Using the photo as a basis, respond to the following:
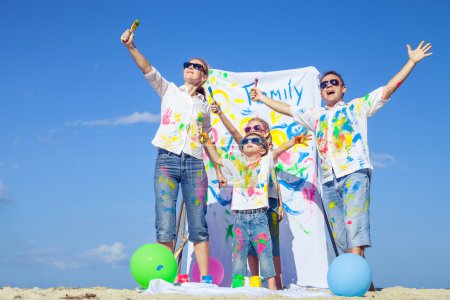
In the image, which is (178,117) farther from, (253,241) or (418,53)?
(418,53)

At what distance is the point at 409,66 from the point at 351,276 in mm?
2296

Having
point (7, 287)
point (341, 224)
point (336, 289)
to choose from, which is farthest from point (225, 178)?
point (7, 287)

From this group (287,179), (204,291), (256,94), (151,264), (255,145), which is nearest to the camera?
(204,291)

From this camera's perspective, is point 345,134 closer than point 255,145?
Yes

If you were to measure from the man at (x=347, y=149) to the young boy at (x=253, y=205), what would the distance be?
651mm

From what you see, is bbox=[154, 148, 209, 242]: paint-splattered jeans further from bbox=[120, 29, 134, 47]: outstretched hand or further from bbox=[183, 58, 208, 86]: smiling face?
bbox=[120, 29, 134, 47]: outstretched hand

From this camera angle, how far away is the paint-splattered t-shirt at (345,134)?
5.97m

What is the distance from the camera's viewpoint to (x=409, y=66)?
19.7 ft

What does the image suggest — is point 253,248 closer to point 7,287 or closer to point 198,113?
point 198,113

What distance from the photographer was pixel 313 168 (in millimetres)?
7391

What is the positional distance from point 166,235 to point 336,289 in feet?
5.91

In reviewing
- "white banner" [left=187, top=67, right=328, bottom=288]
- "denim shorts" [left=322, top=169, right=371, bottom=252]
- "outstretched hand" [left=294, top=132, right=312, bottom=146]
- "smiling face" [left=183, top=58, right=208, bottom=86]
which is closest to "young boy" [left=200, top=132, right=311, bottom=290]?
"outstretched hand" [left=294, top=132, right=312, bottom=146]

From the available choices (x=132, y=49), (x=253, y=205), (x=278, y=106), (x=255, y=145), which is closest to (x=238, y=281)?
(x=253, y=205)

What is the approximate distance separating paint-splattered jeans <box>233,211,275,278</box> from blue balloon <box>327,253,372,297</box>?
2.21 feet
